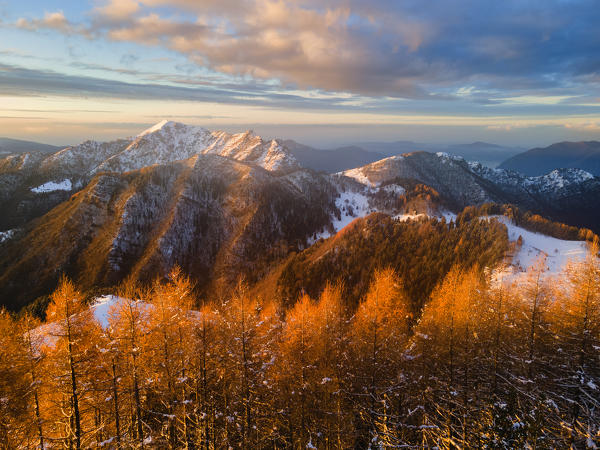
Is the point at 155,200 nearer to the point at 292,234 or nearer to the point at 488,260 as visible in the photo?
the point at 292,234

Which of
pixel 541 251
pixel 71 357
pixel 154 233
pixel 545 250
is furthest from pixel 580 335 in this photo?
pixel 154 233

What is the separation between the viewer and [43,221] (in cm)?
18488

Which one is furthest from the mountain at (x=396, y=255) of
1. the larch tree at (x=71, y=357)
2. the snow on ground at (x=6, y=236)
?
the snow on ground at (x=6, y=236)

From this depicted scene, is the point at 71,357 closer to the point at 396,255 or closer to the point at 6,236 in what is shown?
the point at 396,255

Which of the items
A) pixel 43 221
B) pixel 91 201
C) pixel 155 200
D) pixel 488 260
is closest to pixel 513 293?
pixel 488 260

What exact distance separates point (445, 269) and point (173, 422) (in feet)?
256

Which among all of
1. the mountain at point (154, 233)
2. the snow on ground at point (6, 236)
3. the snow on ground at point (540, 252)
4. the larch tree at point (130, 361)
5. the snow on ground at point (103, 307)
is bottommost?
the snow on ground at point (6, 236)

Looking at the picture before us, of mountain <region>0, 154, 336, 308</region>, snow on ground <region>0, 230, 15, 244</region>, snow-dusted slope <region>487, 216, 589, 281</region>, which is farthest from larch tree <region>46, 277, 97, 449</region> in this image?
snow on ground <region>0, 230, 15, 244</region>

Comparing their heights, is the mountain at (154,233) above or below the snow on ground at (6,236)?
above

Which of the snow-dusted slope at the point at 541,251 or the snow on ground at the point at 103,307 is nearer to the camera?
the snow on ground at the point at 103,307

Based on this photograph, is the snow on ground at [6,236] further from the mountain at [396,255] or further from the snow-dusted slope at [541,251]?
the snow-dusted slope at [541,251]

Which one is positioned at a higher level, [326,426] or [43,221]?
[326,426]

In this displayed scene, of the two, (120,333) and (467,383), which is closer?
(120,333)

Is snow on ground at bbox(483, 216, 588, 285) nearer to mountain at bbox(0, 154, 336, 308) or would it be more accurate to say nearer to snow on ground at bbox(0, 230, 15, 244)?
mountain at bbox(0, 154, 336, 308)
